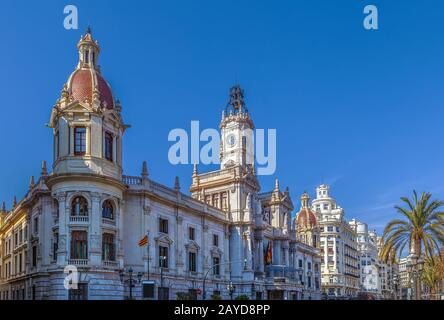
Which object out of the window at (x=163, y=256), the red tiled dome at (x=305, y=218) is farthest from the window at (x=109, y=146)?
the red tiled dome at (x=305, y=218)

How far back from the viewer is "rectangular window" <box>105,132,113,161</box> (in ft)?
174

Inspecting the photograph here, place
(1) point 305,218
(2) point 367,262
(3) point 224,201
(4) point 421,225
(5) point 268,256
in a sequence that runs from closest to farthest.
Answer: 1. (4) point 421,225
2. (3) point 224,201
3. (5) point 268,256
4. (1) point 305,218
5. (2) point 367,262

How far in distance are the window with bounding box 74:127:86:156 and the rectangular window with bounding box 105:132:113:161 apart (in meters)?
2.54

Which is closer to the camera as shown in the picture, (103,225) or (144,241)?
(103,225)

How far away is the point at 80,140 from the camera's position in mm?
51094

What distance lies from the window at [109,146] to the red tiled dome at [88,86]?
291 cm

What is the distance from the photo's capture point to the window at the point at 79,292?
156ft

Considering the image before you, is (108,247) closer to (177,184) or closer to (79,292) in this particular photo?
(79,292)

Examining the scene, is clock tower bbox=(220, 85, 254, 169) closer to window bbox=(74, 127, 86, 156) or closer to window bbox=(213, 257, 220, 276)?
window bbox=(213, 257, 220, 276)

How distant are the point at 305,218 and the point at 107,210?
243ft

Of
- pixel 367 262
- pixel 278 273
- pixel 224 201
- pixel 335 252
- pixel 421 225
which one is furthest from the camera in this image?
pixel 367 262

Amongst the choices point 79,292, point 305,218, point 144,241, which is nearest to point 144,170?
point 144,241
